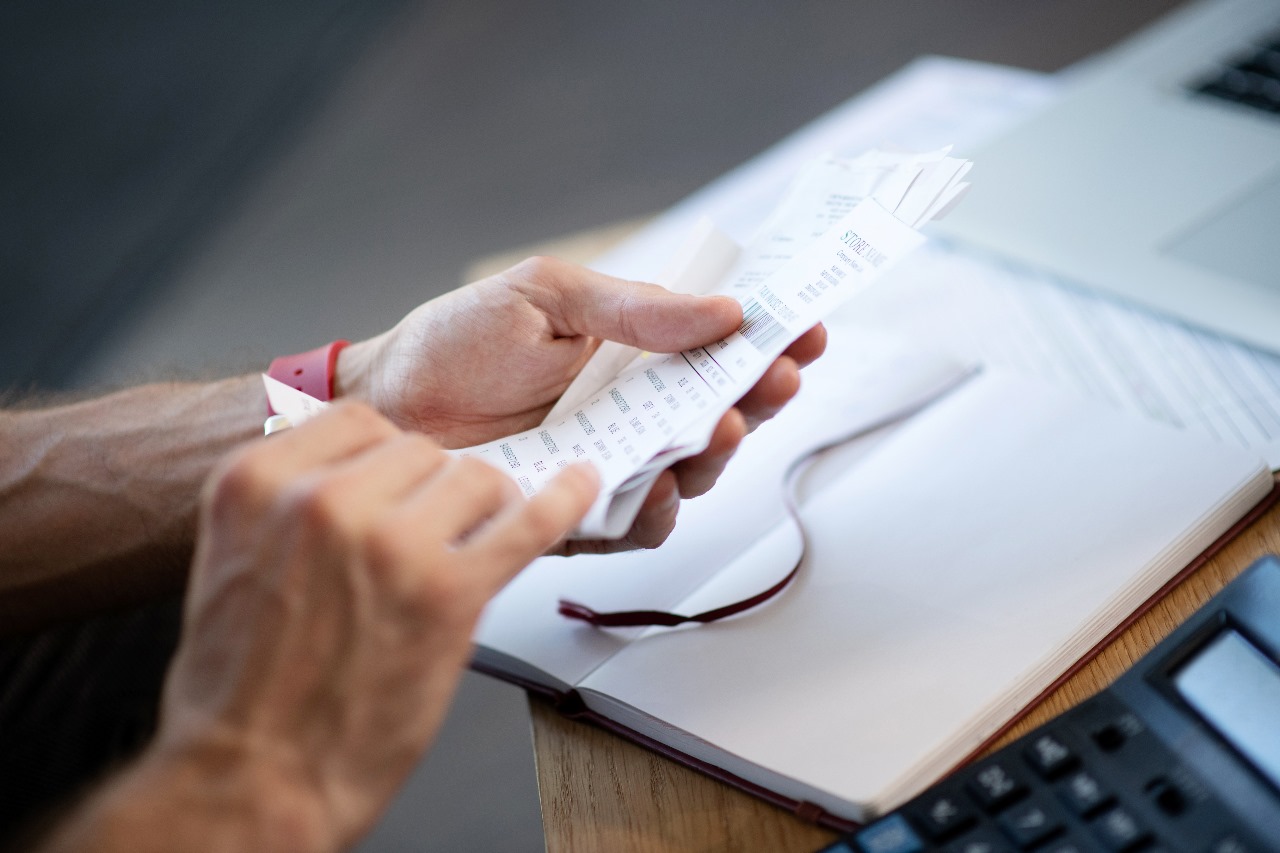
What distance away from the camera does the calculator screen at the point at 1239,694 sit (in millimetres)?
458

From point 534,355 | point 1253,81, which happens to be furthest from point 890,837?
point 1253,81

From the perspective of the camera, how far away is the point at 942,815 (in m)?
0.45

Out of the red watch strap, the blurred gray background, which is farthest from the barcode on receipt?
the blurred gray background

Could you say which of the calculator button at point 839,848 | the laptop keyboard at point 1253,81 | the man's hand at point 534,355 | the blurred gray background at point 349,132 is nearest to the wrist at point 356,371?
the man's hand at point 534,355

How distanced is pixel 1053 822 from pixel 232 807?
0.34 metres

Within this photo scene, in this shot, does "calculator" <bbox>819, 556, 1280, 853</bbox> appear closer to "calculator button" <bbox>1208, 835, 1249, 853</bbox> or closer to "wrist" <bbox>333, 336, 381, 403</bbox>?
"calculator button" <bbox>1208, 835, 1249, 853</bbox>

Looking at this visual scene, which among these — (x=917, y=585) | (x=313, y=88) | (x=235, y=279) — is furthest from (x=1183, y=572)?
(x=313, y=88)

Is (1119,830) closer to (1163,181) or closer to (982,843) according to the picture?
(982,843)

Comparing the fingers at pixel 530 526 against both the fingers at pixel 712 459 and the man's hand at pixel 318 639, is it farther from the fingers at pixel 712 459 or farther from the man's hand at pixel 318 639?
the fingers at pixel 712 459

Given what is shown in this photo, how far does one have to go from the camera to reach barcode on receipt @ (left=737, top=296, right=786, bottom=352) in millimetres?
577

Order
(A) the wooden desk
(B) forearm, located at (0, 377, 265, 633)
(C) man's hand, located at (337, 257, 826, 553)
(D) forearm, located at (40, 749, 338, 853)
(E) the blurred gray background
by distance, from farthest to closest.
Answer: (E) the blurred gray background → (B) forearm, located at (0, 377, 265, 633) → (C) man's hand, located at (337, 257, 826, 553) → (A) the wooden desk → (D) forearm, located at (40, 749, 338, 853)

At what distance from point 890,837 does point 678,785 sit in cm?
12

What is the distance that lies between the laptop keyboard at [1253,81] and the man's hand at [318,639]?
34.1 inches

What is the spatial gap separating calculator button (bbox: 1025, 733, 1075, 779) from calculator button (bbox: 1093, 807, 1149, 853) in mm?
26
